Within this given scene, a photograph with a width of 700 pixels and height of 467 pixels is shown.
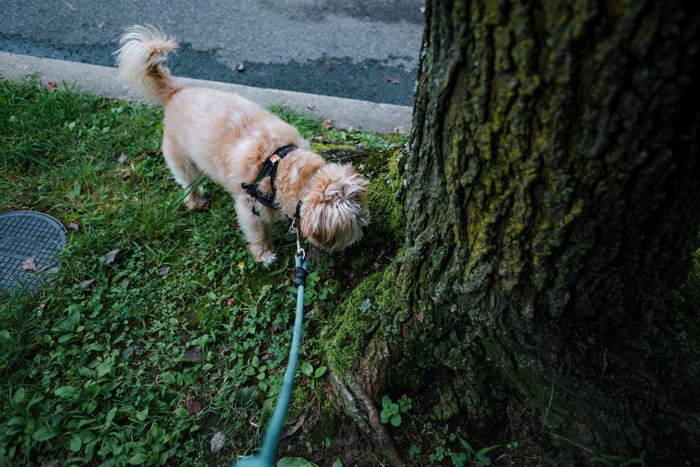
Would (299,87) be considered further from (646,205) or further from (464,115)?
(646,205)

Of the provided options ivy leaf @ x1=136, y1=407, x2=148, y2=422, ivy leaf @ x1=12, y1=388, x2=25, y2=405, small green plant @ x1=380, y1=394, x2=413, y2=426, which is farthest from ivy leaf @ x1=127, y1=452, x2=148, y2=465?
small green plant @ x1=380, y1=394, x2=413, y2=426

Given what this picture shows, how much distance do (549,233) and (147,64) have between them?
3.17 meters

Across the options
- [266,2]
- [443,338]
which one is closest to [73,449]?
[443,338]

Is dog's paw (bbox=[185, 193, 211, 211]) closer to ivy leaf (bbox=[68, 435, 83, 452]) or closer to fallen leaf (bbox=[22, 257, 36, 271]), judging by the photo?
fallen leaf (bbox=[22, 257, 36, 271])

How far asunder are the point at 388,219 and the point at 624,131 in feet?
5.69

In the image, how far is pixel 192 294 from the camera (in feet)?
9.83

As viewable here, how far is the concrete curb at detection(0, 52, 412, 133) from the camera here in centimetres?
425

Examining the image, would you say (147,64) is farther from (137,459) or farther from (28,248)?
(137,459)

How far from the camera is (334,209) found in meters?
2.56

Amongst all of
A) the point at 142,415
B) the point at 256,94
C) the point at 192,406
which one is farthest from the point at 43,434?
the point at 256,94

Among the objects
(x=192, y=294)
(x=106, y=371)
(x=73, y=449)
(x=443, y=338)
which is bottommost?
(x=73, y=449)

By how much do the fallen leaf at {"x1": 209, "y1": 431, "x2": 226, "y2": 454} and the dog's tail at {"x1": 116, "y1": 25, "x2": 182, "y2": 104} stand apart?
2.55 metres

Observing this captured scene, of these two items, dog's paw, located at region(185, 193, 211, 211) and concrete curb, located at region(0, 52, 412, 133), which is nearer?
dog's paw, located at region(185, 193, 211, 211)

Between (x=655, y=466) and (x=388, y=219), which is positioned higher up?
(x=388, y=219)
